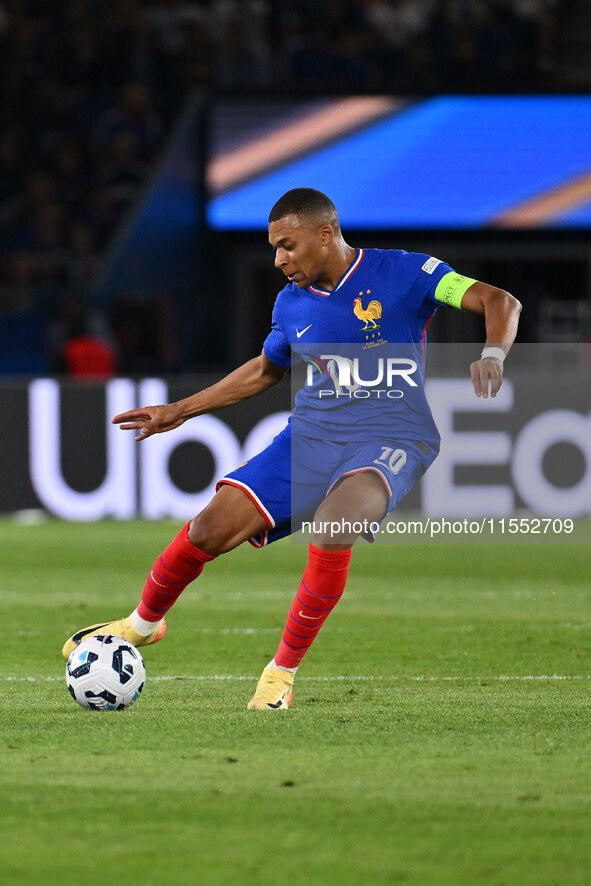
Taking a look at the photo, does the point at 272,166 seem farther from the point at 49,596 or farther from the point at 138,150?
the point at 49,596

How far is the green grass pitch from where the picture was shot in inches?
130

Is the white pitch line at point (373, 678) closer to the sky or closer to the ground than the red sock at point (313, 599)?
closer to the ground

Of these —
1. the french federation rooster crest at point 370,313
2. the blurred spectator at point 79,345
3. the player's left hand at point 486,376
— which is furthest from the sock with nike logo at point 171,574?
the blurred spectator at point 79,345

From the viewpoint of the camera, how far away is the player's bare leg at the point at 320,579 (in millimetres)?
5109

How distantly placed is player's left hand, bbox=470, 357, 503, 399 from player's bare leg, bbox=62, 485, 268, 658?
38.9 inches

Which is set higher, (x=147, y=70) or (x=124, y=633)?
(x=147, y=70)

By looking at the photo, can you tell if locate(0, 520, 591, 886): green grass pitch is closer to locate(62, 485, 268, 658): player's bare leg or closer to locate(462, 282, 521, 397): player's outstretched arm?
locate(62, 485, 268, 658): player's bare leg

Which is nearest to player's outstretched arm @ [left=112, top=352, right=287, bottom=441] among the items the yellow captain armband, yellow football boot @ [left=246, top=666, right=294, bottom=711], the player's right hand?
the player's right hand

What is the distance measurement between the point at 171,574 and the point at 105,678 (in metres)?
0.50

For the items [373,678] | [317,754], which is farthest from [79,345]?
[317,754]

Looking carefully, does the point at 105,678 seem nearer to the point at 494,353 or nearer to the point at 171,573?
the point at 171,573

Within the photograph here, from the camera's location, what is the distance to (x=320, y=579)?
5.22m

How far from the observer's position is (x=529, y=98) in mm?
17641

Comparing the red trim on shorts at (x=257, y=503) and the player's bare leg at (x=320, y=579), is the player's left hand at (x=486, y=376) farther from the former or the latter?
the red trim on shorts at (x=257, y=503)
